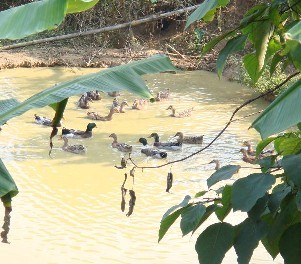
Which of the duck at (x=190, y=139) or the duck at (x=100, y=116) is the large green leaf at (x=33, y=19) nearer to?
the duck at (x=190, y=139)

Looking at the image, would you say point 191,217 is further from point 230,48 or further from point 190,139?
point 190,139

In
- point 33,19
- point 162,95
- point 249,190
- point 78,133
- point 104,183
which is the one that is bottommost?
point 104,183

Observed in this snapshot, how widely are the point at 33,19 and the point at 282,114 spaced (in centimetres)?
66

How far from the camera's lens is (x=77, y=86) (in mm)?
1512

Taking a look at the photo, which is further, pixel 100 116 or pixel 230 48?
pixel 100 116

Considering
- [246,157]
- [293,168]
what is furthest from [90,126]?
[293,168]

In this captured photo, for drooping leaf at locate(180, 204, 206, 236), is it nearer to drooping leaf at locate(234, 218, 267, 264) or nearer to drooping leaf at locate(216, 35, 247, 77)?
drooping leaf at locate(234, 218, 267, 264)

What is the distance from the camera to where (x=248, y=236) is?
1.63 metres

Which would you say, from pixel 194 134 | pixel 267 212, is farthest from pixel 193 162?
pixel 267 212

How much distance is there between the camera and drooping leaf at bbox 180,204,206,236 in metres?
1.72

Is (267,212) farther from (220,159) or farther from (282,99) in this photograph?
(220,159)

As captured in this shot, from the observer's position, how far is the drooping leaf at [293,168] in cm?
156

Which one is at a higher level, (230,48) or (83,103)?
(230,48)

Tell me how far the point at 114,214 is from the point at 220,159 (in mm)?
2009
